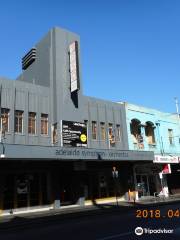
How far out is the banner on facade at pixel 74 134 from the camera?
2574cm

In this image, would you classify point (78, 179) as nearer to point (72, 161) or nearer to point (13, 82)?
point (72, 161)

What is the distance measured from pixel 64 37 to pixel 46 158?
1251 centimetres

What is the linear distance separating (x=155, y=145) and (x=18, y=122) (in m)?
17.9

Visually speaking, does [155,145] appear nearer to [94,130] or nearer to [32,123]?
[94,130]

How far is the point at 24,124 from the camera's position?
2489 cm

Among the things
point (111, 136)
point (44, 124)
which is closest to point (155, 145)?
point (111, 136)

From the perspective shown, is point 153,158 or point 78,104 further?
point 153,158

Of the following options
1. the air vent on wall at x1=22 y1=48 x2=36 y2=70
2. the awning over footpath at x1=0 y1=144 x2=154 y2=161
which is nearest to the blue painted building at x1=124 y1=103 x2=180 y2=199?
the awning over footpath at x1=0 y1=144 x2=154 y2=161

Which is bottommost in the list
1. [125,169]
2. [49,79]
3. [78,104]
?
[125,169]

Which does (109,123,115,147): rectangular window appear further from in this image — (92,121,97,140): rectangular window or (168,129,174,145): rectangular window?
(168,129,174,145): rectangular window

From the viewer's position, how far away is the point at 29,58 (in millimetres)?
31719

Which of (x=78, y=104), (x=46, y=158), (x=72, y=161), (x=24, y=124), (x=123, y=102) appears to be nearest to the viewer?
(x=46, y=158)

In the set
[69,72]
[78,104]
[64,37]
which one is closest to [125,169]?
[78,104]

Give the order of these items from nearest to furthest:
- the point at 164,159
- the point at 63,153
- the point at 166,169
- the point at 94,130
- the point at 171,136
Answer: the point at 63,153 < the point at 94,130 < the point at 164,159 < the point at 166,169 < the point at 171,136
